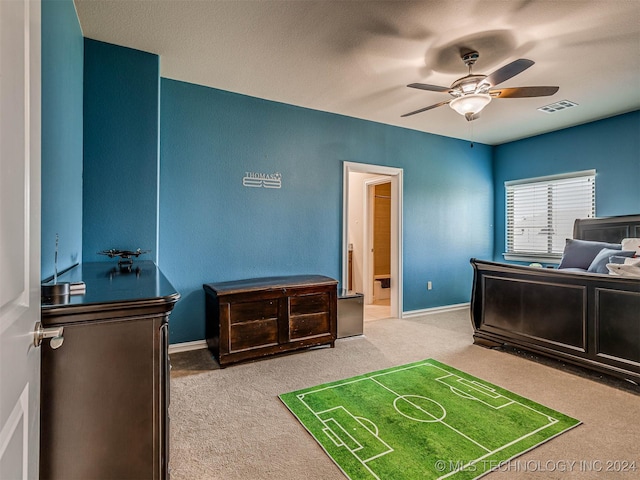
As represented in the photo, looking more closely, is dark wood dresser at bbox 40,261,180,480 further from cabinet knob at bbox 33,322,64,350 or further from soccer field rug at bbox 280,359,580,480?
soccer field rug at bbox 280,359,580,480

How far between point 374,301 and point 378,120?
9.78ft

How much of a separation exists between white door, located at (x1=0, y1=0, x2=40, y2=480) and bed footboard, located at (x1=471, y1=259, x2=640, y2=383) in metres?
3.50

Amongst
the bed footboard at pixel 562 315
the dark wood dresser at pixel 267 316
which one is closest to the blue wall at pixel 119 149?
the dark wood dresser at pixel 267 316

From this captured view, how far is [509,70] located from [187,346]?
3.60 meters

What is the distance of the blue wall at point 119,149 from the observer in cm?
262

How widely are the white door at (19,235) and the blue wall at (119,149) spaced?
1.96m

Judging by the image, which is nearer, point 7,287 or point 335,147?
point 7,287

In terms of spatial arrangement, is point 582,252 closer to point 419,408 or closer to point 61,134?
point 419,408

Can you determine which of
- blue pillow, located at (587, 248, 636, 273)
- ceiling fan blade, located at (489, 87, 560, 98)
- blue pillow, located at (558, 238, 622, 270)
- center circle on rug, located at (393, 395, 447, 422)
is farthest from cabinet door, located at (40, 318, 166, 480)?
blue pillow, located at (558, 238, 622, 270)

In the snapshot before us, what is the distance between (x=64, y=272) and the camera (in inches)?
74.0

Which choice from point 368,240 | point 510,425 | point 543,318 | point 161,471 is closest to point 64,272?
point 161,471

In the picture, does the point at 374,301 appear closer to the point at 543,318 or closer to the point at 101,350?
the point at 543,318

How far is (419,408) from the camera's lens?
2338mm

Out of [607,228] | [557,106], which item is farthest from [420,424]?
[557,106]
